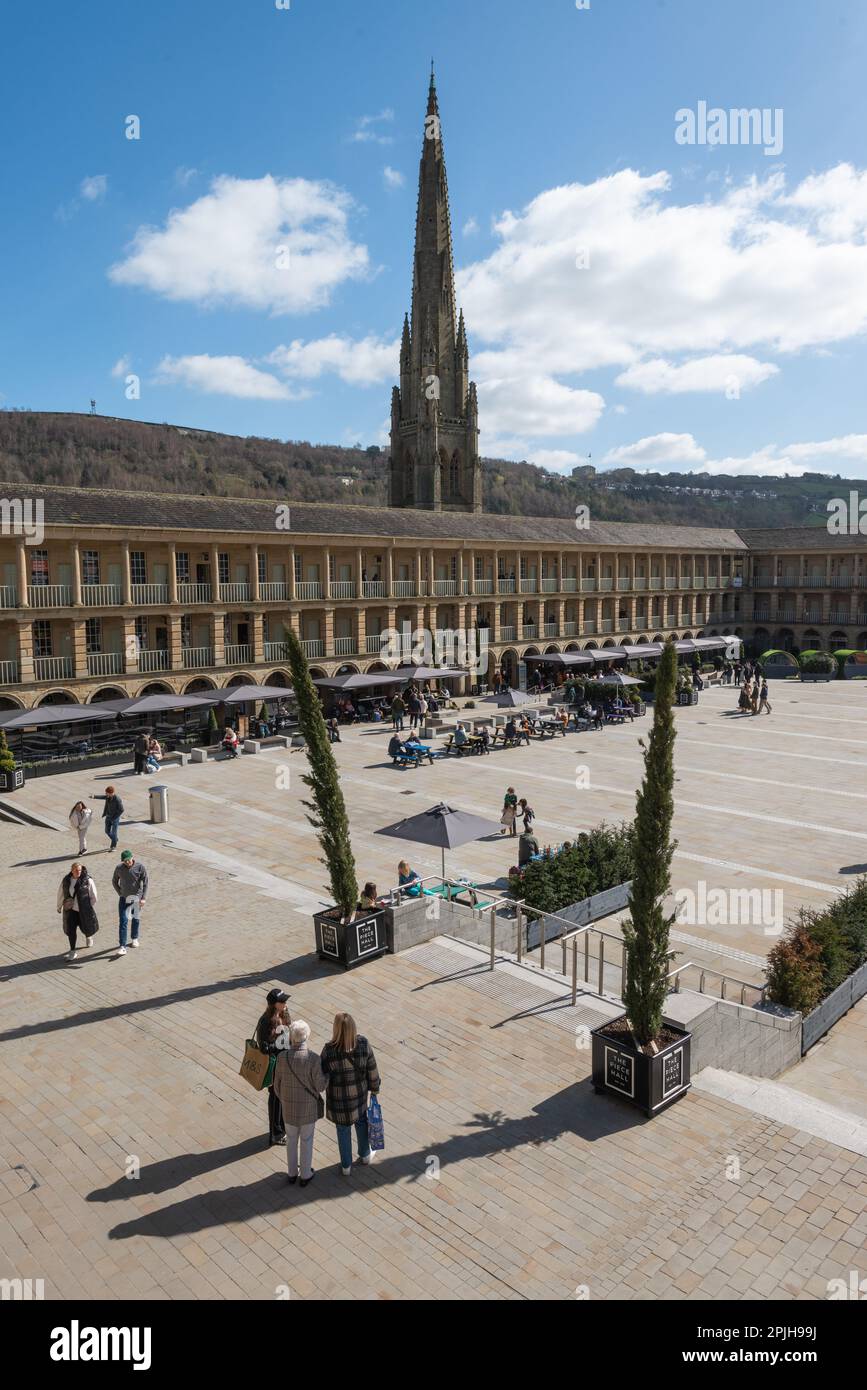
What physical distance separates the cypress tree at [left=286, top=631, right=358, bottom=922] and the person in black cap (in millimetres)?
3723

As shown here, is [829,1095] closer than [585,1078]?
No

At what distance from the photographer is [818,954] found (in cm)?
1295

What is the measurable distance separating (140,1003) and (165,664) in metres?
25.4

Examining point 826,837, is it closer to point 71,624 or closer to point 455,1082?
point 455,1082

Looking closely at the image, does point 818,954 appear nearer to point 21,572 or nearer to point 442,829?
point 442,829

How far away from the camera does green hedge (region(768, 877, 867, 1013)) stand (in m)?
12.1

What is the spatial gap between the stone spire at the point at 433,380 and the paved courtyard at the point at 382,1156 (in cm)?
6176

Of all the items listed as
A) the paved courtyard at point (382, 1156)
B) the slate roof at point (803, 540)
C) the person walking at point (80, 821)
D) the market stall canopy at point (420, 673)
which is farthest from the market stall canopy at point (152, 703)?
the slate roof at point (803, 540)

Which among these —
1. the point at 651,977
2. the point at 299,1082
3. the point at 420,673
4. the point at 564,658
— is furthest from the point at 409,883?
the point at 564,658

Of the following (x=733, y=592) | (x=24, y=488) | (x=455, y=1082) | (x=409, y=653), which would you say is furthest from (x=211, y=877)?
(x=733, y=592)

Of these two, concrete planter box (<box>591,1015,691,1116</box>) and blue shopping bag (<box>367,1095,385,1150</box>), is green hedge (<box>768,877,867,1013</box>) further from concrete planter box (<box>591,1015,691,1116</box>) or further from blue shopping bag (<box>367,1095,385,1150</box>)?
blue shopping bag (<box>367,1095,385,1150</box>)

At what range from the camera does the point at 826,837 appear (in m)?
21.5

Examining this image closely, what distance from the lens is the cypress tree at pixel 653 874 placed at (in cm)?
916

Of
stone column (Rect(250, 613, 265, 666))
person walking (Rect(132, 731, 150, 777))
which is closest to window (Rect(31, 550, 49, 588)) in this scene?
person walking (Rect(132, 731, 150, 777))
